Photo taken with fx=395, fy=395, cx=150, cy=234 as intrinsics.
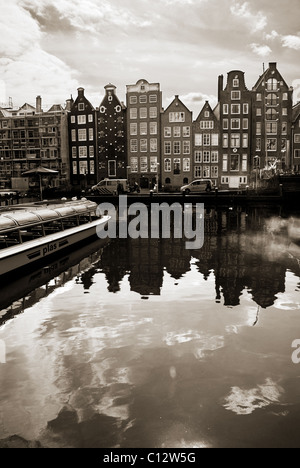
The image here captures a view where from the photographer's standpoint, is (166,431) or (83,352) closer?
(166,431)

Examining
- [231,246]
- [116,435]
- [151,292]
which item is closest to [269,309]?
[151,292]

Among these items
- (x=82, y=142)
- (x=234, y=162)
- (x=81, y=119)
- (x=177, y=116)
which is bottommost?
(x=234, y=162)

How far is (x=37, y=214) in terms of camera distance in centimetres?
1442

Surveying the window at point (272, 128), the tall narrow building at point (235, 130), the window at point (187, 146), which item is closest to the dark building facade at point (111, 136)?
the window at point (187, 146)

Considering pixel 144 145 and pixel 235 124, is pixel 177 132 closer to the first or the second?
pixel 144 145

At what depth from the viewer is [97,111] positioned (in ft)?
209

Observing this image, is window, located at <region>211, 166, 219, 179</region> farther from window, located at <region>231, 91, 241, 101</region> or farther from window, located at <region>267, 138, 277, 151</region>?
window, located at <region>231, 91, 241, 101</region>

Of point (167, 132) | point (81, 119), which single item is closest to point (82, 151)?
point (81, 119)

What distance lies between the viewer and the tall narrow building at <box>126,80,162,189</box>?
202ft

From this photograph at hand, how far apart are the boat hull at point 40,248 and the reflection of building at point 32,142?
4979 centimetres

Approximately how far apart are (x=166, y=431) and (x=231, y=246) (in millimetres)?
13533

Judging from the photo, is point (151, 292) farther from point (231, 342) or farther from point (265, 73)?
point (265, 73)

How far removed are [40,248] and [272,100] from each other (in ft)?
180

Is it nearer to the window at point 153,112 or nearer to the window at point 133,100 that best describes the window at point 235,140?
the window at point 153,112
